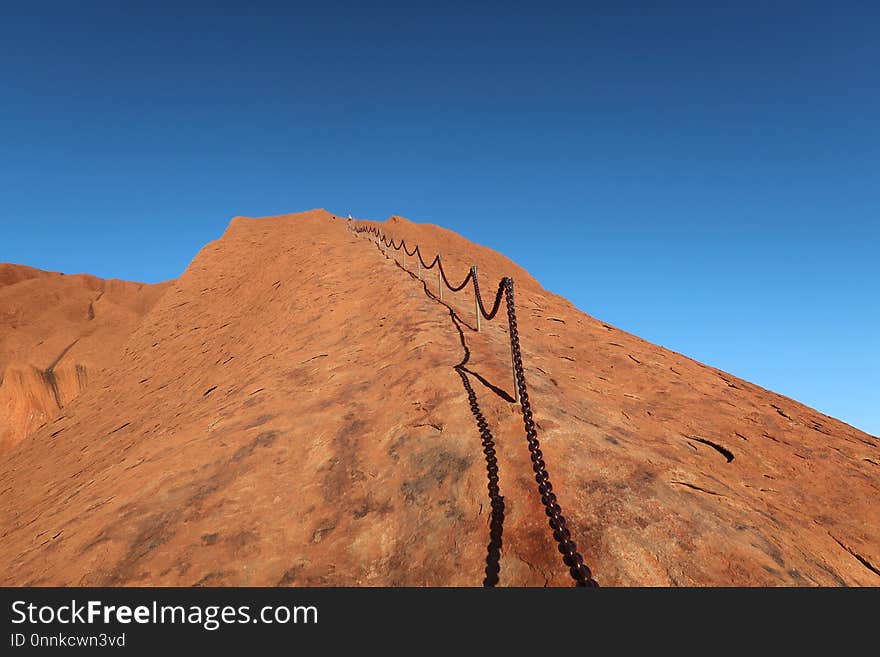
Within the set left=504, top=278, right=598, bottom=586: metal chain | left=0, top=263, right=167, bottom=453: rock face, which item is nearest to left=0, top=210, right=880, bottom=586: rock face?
left=504, top=278, right=598, bottom=586: metal chain

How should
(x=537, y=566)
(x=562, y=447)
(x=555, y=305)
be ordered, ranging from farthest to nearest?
1. (x=555, y=305)
2. (x=562, y=447)
3. (x=537, y=566)

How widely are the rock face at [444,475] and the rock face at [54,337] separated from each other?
53.5 ft

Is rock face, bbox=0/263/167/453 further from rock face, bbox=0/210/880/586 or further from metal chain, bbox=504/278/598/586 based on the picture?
metal chain, bbox=504/278/598/586

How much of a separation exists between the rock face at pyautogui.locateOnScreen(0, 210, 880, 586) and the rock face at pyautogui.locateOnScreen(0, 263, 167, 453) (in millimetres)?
16314

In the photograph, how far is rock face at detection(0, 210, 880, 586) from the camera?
332 cm

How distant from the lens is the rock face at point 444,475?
3322mm

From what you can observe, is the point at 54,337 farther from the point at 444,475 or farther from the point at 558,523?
the point at 558,523

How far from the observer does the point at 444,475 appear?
4.05 meters

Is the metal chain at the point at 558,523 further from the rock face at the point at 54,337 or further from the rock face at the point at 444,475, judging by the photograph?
the rock face at the point at 54,337
